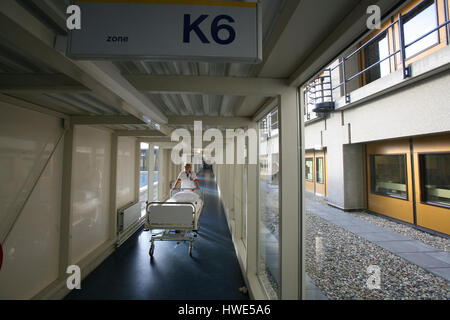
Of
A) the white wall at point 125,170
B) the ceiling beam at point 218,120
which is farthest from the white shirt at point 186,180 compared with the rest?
the ceiling beam at point 218,120

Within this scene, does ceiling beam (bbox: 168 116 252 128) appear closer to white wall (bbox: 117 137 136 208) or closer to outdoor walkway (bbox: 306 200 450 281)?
outdoor walkway (bbox: 306 200 450 281)

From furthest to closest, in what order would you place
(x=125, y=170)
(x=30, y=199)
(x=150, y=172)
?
1. (x=150, y=172)
2. (x=125, y=170)
3. (x=30, y=199)

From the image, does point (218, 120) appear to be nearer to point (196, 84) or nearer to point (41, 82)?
point (196, 84)

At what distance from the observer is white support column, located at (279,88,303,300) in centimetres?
147

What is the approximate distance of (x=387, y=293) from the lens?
2434mm

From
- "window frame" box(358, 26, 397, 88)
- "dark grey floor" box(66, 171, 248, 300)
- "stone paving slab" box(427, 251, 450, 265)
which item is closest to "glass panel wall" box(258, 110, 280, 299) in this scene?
"dark grey floor" box(66, 171, 248, 300)

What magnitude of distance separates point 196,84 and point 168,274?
306 centimetres

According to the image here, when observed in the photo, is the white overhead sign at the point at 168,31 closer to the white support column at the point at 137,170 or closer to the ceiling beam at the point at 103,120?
the ceiling beam at the point at 103,120

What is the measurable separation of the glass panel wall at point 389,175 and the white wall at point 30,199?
725 cm

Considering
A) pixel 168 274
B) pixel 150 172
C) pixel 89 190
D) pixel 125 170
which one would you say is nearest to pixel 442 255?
pixel 168 274

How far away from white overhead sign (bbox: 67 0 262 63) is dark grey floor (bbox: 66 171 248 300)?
294 cm

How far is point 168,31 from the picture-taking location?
2.56 feet
